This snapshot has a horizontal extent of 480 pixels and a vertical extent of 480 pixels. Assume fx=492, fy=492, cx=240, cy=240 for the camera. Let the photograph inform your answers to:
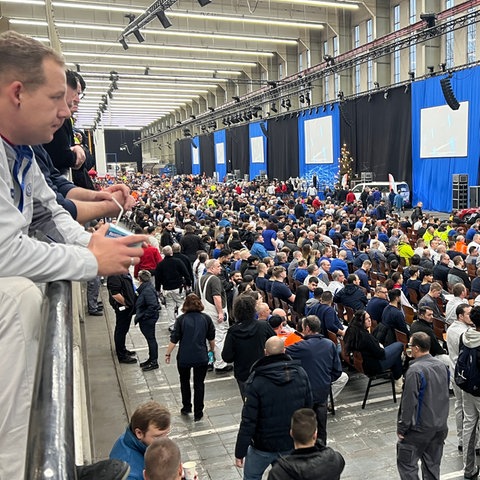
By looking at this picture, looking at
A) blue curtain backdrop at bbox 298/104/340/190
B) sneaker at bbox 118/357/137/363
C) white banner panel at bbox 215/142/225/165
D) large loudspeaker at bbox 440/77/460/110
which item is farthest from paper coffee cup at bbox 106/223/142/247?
white banner panel at bbox 215/142/225/165

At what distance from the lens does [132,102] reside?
140 feet

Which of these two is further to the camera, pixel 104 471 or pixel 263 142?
pixel 263 142

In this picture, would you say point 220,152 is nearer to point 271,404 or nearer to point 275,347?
point 275,347

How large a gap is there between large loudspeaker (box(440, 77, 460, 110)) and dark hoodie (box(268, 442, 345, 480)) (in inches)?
731

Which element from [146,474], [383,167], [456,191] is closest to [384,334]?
[146,474]

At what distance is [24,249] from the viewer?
3.17 ft

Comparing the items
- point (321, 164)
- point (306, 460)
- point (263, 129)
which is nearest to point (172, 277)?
point (306, 460)

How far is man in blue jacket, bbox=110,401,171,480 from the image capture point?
2492mm

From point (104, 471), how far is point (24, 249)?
456 mm

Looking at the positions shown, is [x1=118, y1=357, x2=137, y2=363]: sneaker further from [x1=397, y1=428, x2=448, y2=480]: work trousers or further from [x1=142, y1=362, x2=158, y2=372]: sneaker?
[x1=397, y1=428, x2=448, y2=480]: work trousers

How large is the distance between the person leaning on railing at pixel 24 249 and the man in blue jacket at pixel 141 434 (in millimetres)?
1607

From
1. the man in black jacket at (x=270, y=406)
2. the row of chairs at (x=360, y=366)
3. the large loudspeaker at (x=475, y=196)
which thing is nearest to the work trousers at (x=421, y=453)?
the man in black jacket at (x=270, y=406)

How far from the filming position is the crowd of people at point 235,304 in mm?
994

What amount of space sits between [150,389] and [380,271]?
573 cm
